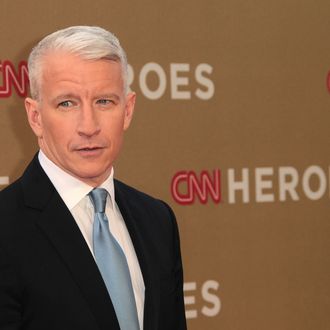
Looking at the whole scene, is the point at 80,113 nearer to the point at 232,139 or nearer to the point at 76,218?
the point at 76,218

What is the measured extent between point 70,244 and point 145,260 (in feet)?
0.53

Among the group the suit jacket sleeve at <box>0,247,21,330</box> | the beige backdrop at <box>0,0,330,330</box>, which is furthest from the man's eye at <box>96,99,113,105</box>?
the beige backdrop at <box>0,0,330,330</box>

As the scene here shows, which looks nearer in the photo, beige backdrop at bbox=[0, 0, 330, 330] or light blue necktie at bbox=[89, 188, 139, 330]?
light blue necktie at bbox=[89, 188, 139, 330]

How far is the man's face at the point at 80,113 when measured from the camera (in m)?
1.15

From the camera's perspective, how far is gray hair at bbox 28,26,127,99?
3.73ft

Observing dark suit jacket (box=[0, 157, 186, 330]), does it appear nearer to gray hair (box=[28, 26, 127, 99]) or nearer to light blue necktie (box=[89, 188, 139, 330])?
light blue necktie (box=[89, 188, 139, 330])

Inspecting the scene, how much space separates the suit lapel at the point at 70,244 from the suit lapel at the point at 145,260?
10 cm

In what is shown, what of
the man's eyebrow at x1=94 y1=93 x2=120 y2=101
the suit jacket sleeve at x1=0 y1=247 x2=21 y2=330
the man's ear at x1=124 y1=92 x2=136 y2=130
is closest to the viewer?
the suit jacket sleeve at x1=0 y1=247 x2=21 y2=330

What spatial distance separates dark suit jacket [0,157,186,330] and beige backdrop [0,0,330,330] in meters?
1.01

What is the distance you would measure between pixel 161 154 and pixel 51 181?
1.22 metres

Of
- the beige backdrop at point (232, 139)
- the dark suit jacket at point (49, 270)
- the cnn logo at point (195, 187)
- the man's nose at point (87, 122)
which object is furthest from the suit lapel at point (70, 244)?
the cnn logo at point (195, 187)

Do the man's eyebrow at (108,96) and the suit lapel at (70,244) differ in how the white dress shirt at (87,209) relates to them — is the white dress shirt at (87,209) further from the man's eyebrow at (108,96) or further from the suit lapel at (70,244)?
the man's eyebrow at (108,96)

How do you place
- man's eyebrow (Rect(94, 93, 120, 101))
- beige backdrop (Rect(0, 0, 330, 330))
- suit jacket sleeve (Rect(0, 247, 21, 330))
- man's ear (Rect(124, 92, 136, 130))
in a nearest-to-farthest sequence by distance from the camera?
suit jacket sleeve (Rect(0, 247, 21, 330)) → man's eyebrow (Rect(94, 93, 120, 101)) → man's ear (Rect(124, 92, 136, 130)) → beige backdrop (Rect(0, 0, 330, 330))

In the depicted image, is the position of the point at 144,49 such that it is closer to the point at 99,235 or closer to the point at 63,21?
the point at 63,21
